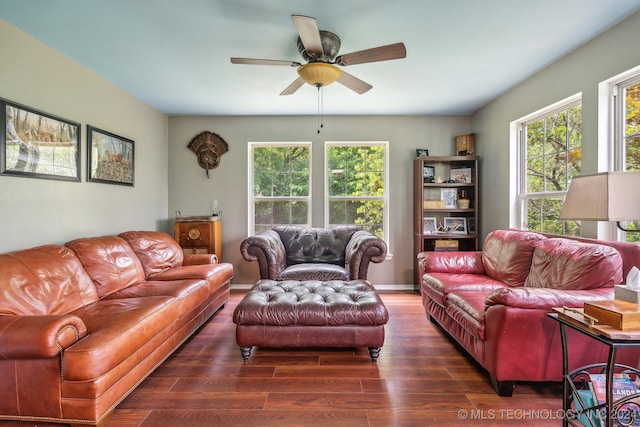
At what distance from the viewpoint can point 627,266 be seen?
194 cm

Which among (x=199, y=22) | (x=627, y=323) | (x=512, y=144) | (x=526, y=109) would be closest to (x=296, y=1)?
(x=199, y=22)

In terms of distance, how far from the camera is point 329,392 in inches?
74.9

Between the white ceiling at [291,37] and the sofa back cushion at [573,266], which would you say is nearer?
the sofa back cushion at [573,266]

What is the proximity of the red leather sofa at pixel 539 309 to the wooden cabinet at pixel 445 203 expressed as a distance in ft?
5.17

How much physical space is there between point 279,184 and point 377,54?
2684mm

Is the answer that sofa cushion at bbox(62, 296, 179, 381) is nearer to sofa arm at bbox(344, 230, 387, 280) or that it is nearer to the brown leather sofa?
the brown leather sofa

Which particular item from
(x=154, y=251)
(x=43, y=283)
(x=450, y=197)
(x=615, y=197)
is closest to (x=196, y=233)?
(x=154, y=251)

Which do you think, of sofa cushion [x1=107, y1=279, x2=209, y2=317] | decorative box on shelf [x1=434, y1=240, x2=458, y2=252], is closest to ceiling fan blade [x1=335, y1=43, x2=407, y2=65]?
sofa cushion [x1=107, y1=279, x2=209, y2=317]

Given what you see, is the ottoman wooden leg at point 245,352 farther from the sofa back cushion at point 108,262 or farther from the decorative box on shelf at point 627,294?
the decorative box on shelf at point 627,294

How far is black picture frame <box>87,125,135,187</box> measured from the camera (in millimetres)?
2922

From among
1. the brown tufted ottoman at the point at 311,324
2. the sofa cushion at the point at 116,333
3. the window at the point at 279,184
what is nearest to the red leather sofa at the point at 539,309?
the brown tufted ottoman at the point at 311,324

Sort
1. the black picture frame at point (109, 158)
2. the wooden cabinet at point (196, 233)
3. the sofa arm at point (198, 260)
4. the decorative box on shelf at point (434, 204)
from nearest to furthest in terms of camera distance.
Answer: the black picture frame at point (109, 158) < the sofa arm at point (198, 260) < the wooden cabinet at point (196, 233) < the decorative box on shelf at point (434, 204)

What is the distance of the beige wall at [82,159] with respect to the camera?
86.0 inches

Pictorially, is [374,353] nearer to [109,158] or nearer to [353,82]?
[353,82]
